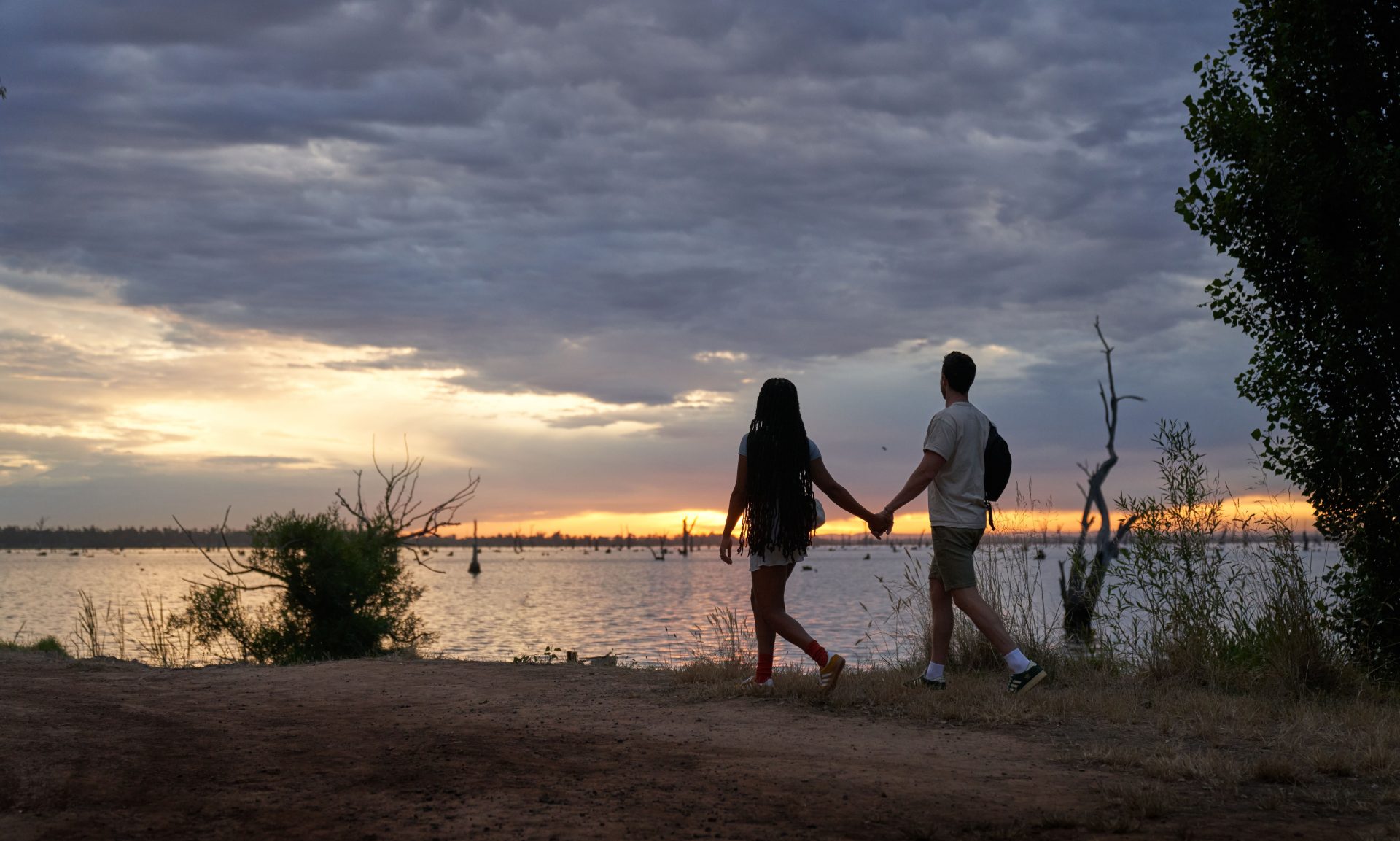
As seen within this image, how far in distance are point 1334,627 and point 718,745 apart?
5.62 m

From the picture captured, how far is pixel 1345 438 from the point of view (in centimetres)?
849

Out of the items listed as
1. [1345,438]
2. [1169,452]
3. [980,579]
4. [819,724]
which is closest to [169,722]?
[819,724]

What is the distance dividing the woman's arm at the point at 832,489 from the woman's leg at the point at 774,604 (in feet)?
1.93

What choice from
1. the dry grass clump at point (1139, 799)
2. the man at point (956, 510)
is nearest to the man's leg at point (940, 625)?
the man at point (956, 510)

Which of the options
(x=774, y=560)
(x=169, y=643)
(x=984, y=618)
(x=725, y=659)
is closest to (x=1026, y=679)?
(x=984, y=618)

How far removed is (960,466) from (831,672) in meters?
1.75

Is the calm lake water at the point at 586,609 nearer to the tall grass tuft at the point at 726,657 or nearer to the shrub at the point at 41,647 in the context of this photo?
the tall grass tuft at the point at 726,657

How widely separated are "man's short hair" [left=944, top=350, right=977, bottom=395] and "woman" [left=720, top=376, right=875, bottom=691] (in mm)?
1158

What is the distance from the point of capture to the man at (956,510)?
749 cm

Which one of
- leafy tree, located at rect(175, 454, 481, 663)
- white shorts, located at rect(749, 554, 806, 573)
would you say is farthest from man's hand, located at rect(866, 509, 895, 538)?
leafy tree, located at rect(175, 454, 481, 663)

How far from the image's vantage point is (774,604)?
762 cm

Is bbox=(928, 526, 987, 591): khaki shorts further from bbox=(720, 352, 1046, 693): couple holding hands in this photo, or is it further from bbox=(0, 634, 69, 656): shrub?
bbox=(0, 634, 69, 656): shrub

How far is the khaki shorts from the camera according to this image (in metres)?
7.61

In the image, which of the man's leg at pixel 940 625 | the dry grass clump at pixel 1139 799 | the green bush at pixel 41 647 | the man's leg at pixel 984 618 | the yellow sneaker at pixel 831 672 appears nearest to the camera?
the dry grass clump at pixel 1139 799
